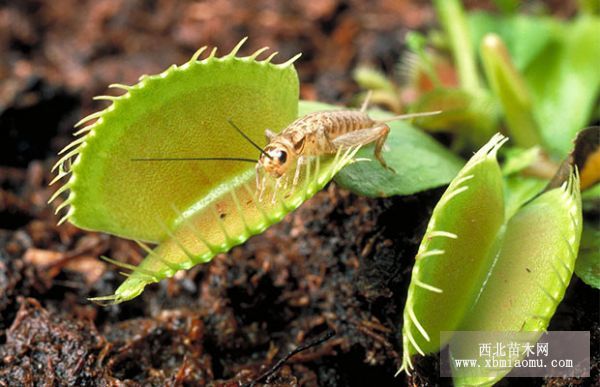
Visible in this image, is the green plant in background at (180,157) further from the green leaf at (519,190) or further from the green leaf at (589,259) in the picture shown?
the green leaf at (589,259)

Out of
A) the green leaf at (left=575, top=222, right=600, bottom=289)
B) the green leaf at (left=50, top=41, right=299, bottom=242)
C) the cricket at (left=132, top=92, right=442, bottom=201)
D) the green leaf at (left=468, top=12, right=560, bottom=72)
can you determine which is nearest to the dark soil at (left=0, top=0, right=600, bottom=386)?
the green leaf at (left=575, top=222, right=600, bottom=289)

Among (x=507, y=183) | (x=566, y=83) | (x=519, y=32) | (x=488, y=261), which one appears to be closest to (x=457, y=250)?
(x=488, y=261)

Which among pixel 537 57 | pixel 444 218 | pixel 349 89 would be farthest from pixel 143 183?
pixel 537 57

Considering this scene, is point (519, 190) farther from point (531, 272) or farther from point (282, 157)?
point (282, 157)

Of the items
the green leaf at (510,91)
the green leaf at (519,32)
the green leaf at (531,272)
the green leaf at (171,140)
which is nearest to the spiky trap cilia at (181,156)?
the green leaf at (171,140)

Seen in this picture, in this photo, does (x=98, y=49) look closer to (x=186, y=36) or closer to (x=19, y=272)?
(x=186, y=36)
